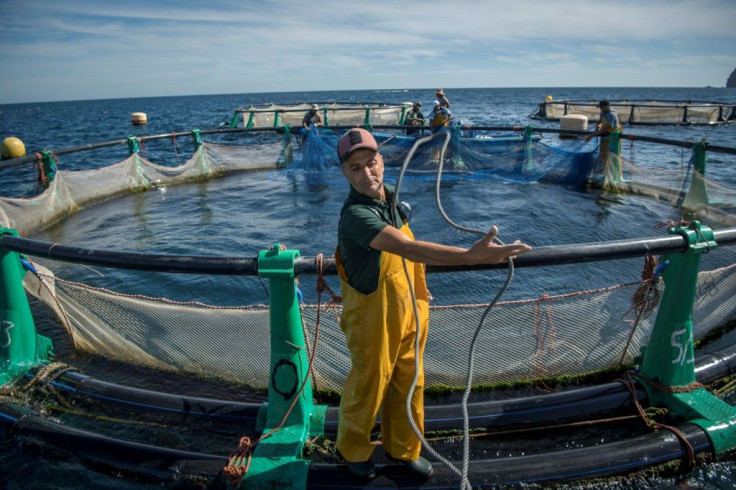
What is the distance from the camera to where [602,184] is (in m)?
12.8

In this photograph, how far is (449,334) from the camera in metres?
3.56

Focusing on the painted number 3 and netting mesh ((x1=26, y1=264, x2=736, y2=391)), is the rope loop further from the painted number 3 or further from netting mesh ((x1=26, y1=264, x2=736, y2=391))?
the painted number 3

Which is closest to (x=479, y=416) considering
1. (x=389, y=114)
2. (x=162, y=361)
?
(x=162, y=361)

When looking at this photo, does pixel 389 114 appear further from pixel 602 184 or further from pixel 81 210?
pixel 81 210

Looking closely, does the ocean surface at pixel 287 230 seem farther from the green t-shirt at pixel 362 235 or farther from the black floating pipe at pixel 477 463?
the green t-shirt at pixel 362 235

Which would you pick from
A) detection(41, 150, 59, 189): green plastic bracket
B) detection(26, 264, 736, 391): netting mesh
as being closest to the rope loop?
→ detection(26, 264, 736, 391): netting mesh

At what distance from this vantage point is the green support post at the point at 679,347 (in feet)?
10.2

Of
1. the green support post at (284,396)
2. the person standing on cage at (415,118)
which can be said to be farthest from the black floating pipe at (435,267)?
the person standing on cage at (415,118)

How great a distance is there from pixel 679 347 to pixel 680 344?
0.02 meters

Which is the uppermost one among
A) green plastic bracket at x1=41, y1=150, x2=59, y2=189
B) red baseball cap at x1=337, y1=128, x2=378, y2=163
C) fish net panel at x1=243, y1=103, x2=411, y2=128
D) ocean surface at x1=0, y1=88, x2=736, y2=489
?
Answer: fish net panel at x1=243, y1=103, x2=411, y2=128

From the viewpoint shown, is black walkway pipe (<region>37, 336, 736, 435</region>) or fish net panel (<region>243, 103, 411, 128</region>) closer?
black walkway pipe (<region>37, 336, 736, 435</region>)

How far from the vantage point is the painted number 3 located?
3250 millimetres

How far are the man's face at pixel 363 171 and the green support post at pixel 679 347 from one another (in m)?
2.22

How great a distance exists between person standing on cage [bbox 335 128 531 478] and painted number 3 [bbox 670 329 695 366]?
1727mm
